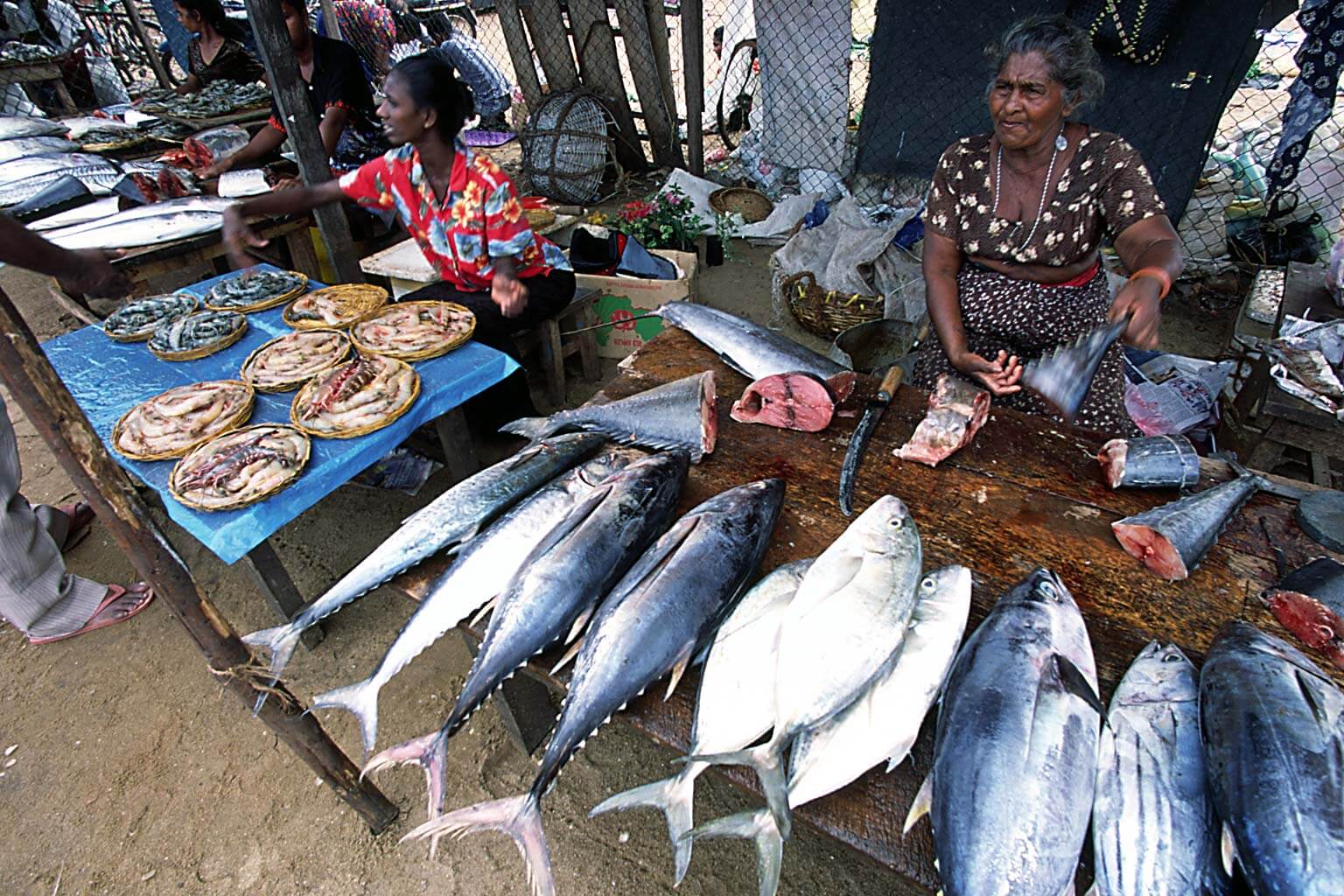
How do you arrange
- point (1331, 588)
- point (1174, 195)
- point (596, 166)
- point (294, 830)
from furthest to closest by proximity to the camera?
point (596, 166) < point (1174, 195) < point (294, 830) < point (1331, 588)

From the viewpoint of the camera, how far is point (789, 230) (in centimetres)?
666

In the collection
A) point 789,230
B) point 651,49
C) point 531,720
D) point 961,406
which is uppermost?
point 651,49

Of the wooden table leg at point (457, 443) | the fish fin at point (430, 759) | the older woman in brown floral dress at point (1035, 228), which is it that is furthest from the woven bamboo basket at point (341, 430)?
the older woman in brown floral dress at point (1035, 228)

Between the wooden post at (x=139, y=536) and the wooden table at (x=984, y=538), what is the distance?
50 centimetres

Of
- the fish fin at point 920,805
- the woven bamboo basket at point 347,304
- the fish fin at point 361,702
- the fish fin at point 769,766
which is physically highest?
the woven bamboo basket at point 347,304

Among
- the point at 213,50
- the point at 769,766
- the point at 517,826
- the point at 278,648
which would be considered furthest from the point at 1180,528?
the point at 213,50

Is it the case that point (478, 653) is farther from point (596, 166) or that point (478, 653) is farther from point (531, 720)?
point (596, 166)

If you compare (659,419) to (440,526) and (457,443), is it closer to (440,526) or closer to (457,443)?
(440,526)

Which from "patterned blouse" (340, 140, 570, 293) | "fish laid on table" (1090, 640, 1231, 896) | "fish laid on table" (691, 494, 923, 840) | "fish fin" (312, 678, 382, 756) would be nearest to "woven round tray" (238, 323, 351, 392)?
"patterned blouse" (340, 140, 570, 293)

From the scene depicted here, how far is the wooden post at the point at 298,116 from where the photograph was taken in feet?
11.1

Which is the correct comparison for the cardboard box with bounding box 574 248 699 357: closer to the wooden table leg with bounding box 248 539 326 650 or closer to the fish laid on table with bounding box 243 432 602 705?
the fish laid on table with bounding box 243 432 602 705

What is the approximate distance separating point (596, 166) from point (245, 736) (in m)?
7.03

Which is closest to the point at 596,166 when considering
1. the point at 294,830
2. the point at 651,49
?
the point at 651,49

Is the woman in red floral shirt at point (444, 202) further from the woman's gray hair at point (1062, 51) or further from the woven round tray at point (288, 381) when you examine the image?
the woman's gray hair at point (1062, 51)
